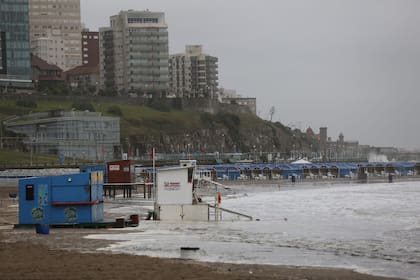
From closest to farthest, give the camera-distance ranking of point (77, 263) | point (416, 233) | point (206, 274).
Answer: point (206, 274), point (77, 263), point (416, 233)

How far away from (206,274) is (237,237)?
34.6 feet

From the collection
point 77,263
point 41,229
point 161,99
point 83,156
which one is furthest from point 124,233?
point 161,99

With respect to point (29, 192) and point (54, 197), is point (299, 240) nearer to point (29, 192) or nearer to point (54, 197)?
point (54, 197)

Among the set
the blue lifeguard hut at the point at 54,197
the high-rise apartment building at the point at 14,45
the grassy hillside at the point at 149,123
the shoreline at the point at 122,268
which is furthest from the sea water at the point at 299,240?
the high-rise apartment building at the point at 14,45

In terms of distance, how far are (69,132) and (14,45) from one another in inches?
1600

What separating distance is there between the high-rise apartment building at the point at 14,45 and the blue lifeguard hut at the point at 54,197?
12930 cm

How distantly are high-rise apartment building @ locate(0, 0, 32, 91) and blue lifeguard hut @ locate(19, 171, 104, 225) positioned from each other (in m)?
129

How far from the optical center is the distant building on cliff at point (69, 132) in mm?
128625

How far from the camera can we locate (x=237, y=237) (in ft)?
100

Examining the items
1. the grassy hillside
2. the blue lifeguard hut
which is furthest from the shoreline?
the grassy hillside

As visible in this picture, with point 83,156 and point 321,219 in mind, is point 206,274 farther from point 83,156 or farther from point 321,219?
point 83,156

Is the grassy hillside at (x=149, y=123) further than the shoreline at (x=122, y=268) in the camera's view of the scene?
Yes

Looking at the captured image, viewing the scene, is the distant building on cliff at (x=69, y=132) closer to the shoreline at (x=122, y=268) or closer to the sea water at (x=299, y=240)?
the sea water at (x=299, y=240)

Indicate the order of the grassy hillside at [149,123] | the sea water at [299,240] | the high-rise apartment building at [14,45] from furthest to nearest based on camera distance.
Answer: the high-rise apartment building at [14,45] → the grassy hillside at [149,123] → the sea water at [299,240]
